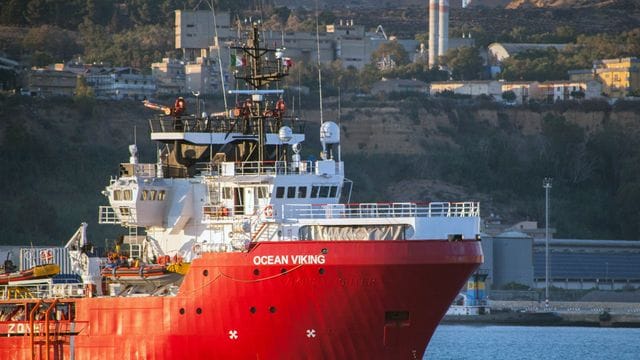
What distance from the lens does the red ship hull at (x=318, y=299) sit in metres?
50.7

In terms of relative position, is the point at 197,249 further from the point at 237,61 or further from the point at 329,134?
the point at 237,61

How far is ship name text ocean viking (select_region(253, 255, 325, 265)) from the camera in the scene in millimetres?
50781

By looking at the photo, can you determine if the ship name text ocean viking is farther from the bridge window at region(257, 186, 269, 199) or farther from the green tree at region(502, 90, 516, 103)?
the green tree at region(502, 90, 516, 103)

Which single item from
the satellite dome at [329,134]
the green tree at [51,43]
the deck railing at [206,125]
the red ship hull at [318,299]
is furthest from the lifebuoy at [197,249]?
the green tree at [51,43]

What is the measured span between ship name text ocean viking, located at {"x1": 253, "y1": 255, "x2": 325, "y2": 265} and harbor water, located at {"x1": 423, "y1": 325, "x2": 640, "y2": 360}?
23902mm

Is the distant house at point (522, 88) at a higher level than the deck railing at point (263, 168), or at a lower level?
lower

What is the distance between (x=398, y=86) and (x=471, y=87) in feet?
32.7

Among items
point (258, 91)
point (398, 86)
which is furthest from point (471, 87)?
point (258, 91)

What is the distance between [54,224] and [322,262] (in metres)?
66.4

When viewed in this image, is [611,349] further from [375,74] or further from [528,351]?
[375,74]

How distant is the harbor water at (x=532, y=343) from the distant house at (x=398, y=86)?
76.1 meters

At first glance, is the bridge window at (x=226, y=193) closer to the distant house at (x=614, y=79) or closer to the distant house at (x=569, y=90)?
the distant house at (x=569, y=90)

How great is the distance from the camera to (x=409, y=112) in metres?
164

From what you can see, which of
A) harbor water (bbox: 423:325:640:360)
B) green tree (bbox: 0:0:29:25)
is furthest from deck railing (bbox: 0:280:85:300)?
green tree (bbox: 0:0:29:25)
